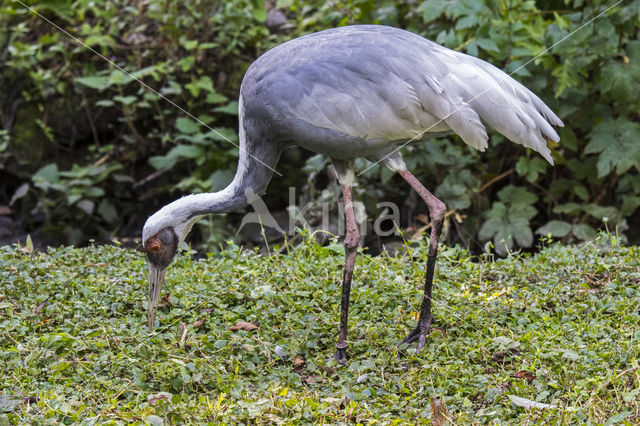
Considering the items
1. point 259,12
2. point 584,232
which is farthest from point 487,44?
point 259,12

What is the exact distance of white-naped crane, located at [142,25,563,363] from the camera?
14.0 ft

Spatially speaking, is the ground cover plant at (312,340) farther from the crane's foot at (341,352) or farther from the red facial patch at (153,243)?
the red facial patch at (153,243)

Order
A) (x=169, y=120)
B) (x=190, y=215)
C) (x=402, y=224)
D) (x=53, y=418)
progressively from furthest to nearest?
1. (x=169, y=120)
2. (x=402, y=224)
3. (x=190, y=215)
4. (x=53, y=418)

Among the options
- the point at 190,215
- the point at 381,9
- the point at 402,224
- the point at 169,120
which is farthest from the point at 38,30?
the point at 190,215

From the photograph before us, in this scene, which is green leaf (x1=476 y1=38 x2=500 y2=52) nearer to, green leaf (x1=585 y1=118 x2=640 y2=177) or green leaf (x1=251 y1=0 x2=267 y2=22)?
green leaf (x1=585 y1=118 x2=640 y2=177)

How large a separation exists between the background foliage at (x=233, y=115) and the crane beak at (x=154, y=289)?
2.74 meters

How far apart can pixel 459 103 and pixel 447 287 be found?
1308 millimetres

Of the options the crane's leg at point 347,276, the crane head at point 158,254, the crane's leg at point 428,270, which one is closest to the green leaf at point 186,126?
the crane head at point 158,254

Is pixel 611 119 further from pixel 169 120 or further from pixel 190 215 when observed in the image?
pixel 169 120

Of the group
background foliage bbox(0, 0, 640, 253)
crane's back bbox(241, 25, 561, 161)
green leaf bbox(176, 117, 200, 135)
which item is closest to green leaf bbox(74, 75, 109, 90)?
background foliage bbox(0, 0, 640, 253)

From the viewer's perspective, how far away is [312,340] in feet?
14.6

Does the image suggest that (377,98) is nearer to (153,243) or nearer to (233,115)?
(153,243)

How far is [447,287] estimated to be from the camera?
16.3ft

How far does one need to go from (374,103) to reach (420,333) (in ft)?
4.47
